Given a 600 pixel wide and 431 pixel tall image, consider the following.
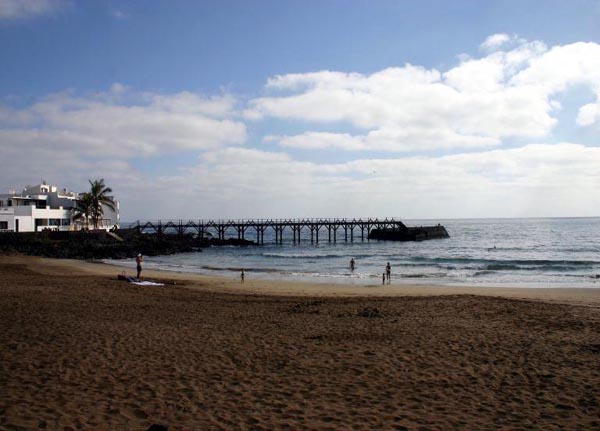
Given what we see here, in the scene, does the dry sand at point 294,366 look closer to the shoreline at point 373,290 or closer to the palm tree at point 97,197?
the shoreline at point 373,290

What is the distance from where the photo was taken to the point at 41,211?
4756 centimetres

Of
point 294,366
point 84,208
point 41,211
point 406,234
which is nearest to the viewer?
point 294,366

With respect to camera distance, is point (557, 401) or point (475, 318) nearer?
point (557, 401)

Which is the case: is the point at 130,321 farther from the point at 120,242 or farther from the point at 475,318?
the point at 120,242

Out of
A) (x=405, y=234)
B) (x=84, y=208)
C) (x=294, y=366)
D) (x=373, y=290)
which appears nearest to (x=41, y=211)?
(x=84, y=208)

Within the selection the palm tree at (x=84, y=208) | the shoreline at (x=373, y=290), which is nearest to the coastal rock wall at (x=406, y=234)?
the palm tree at (x=84, y=208)

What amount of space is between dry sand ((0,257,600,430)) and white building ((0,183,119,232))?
36899 millimetres

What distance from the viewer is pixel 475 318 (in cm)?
1202

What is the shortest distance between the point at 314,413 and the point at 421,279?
2244cm

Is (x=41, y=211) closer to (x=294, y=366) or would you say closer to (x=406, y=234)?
(x=406, y=234)

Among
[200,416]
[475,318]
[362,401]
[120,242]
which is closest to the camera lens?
[200,416]

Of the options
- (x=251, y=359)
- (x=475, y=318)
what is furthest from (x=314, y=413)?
(x=475, y=318)

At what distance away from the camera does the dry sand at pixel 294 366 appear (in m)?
5.49

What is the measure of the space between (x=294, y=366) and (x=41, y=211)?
48577 mm
